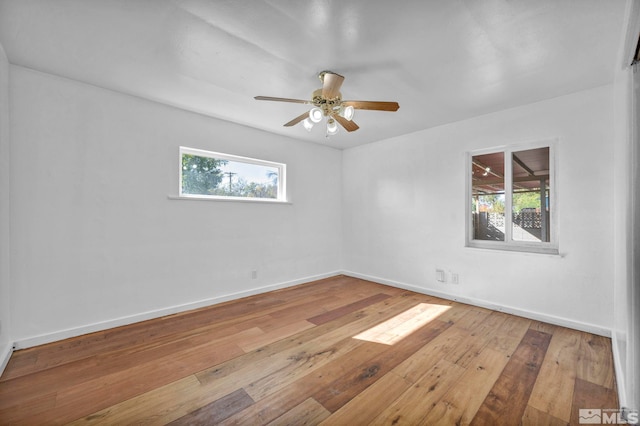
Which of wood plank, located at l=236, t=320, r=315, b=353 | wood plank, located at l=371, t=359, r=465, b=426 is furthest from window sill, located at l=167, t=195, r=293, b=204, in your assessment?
wood plank, located at l=371, t=359, r=465, b=426

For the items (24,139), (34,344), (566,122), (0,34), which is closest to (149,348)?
(34,344)

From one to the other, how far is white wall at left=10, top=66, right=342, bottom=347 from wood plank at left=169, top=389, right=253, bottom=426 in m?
1.81

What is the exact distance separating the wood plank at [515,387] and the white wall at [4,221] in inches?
135

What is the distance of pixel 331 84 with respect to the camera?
211 cm

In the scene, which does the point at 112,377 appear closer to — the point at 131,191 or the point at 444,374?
the point at 131,191

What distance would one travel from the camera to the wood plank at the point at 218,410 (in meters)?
1.52

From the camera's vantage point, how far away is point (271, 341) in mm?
2498

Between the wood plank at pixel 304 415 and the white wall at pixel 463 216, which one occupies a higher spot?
the white wall at pixel 463 216

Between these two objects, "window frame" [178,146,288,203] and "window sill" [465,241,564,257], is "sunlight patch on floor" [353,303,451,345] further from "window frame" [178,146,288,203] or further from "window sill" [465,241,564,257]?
"window frame" [178,146,288,203]

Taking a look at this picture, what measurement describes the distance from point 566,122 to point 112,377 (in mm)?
4742

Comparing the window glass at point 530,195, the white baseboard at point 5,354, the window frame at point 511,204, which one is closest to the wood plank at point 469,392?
the window frame at point 511,204

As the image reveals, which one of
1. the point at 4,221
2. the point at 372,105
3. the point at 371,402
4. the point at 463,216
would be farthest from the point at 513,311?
the point at 4,221

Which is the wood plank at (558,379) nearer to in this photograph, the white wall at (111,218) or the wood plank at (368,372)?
the wood plank at (368,372)

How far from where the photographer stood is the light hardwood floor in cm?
160
